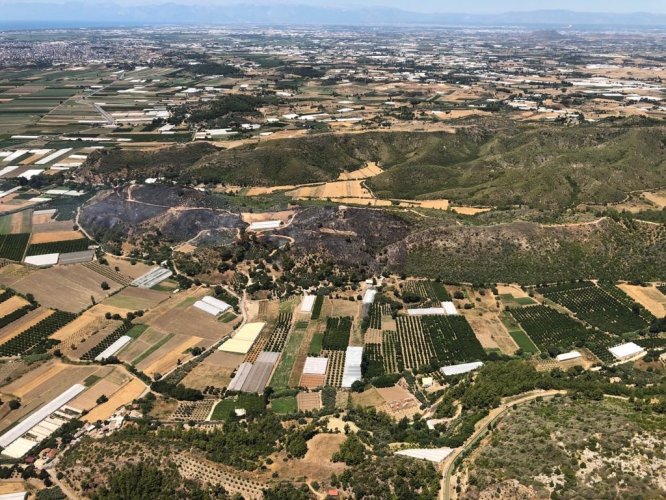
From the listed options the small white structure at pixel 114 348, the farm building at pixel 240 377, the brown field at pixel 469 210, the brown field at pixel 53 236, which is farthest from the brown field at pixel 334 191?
the farm building at pixel 240 377

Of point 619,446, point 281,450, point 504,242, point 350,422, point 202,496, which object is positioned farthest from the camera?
point 504,242

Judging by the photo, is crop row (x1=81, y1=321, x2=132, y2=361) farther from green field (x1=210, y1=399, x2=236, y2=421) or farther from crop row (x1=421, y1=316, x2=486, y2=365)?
crop row (x1=421, y1=316, x2=486, y2=365)

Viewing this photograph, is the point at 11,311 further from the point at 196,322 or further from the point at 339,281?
the point at 339,281

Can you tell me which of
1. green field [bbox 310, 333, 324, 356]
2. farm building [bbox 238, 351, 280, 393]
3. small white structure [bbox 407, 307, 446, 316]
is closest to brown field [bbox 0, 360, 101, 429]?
farm building [bbox 238, 351, 280, 393]

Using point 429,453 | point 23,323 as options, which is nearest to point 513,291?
point 429,453

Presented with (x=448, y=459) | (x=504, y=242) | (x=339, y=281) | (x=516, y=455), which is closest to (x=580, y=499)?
(x=516, y=455)

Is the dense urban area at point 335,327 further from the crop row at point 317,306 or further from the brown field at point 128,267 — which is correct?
the brown field at point 128,267
